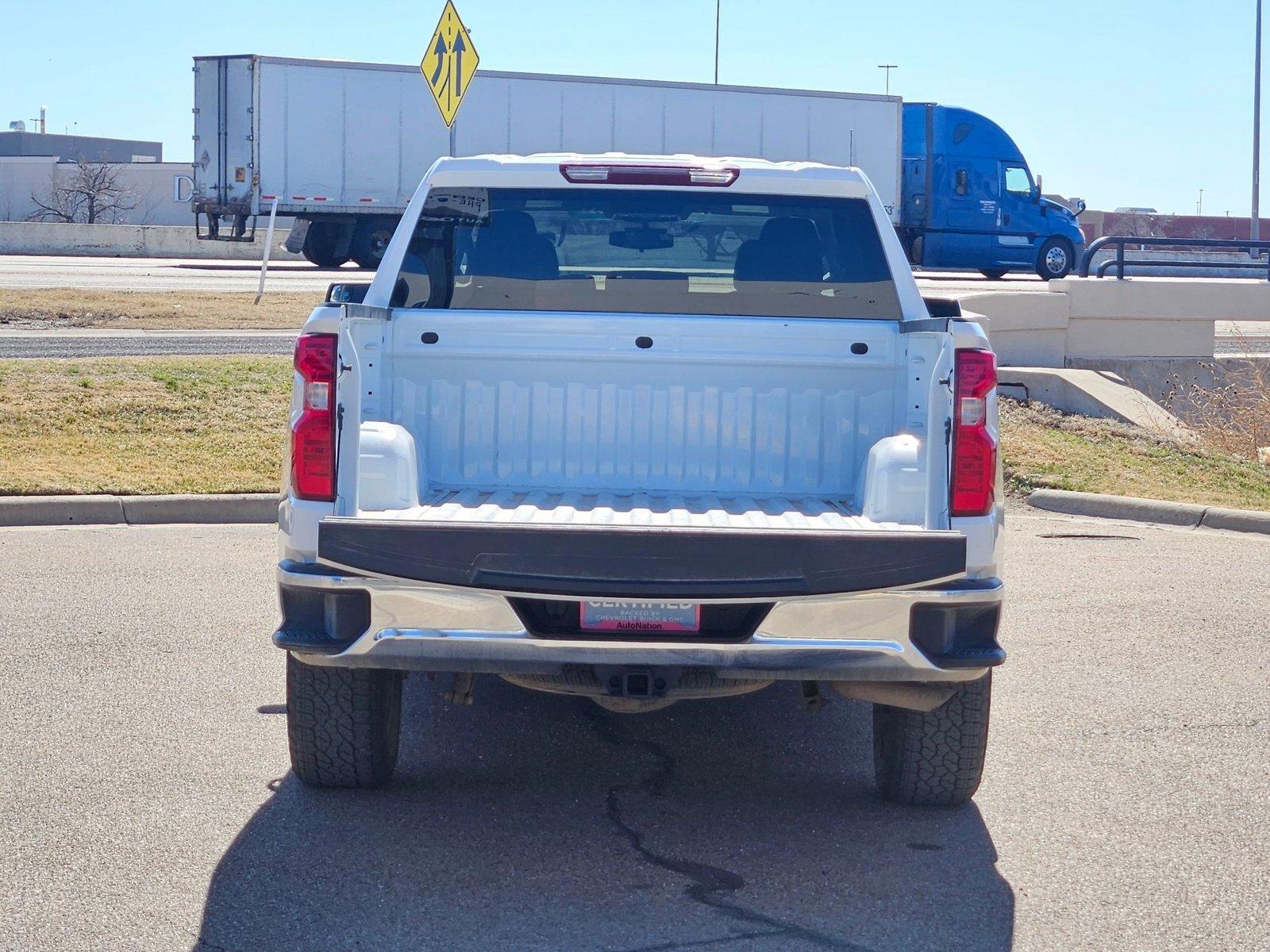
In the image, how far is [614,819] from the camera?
4.70 m

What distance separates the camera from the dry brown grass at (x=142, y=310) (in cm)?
1739

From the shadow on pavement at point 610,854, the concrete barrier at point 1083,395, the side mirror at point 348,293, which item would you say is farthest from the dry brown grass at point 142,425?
the concrete barrier at point 1083,395

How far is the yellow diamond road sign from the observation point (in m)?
14.4

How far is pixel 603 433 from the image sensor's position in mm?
5012

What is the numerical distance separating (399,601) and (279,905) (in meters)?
0.85

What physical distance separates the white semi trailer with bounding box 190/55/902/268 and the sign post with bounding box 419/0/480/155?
15980 mm

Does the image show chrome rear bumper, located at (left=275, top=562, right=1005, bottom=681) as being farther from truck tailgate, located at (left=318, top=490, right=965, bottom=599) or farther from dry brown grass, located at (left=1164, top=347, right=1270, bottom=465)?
dry brown grass, located at (left=1164, top=347, right=1270, bottom=465)

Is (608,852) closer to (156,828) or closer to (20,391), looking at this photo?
(156,828)

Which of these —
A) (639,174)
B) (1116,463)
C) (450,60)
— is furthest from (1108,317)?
(639,174)

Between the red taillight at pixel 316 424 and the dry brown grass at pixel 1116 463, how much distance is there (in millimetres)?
8184

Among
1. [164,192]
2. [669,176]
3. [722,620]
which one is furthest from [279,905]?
[164,192]

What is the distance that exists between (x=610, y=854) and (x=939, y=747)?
108 cm

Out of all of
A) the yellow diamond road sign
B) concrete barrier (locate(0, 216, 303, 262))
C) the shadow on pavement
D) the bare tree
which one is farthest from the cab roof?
the bare tree

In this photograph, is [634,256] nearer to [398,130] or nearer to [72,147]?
[398,130]
